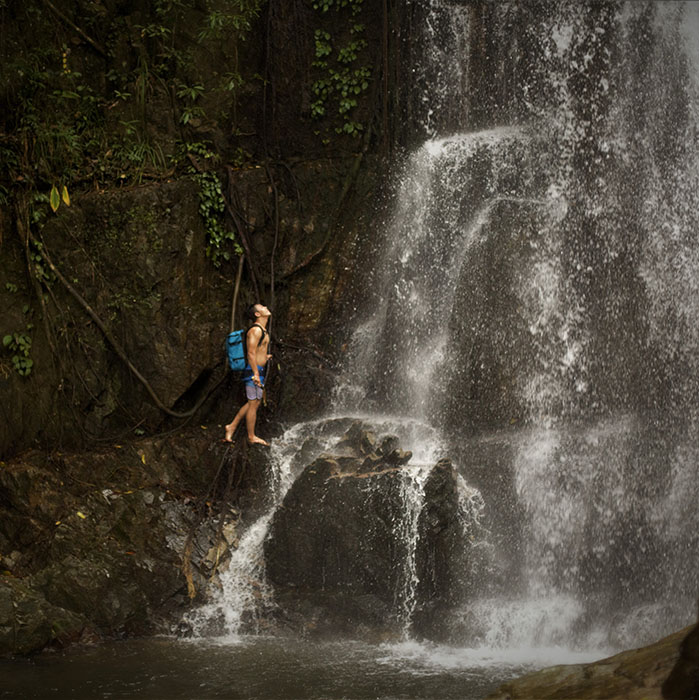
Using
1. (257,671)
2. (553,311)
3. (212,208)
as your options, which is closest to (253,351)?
(212,208)

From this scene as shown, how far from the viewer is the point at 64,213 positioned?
367 inches

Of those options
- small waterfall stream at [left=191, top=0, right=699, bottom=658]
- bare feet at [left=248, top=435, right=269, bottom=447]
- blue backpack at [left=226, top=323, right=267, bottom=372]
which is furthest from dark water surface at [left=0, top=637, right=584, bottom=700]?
blue backpack at [left=226, top=323, right=267, bottom=372]

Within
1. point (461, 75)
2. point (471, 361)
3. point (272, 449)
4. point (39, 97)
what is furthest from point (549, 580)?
point (39, 97)

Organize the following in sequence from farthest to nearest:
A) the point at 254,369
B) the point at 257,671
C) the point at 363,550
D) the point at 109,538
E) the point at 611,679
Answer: the point at 254,369 → the point at 109,538 → the point at 363,550 → the point at 257,671 → the point at 611,679

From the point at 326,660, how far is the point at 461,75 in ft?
24.9

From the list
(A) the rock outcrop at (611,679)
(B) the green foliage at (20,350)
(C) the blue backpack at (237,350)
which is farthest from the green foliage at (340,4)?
(A) the rock outcrop at (611,679)

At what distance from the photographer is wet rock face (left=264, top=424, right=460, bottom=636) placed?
8.01m

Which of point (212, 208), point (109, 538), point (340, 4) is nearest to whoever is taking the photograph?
point (109, 538)

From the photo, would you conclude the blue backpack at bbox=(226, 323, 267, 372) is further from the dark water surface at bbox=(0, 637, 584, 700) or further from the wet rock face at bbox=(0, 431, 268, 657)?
the dark water surface at bbox=(0, 637, 584, 700)

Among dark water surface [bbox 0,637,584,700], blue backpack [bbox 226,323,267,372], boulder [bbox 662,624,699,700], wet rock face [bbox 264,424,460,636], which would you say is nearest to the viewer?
boulder [bbox 662,624,699,700]

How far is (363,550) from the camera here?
8195 millimetres

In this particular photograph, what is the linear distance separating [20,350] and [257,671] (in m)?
4.56

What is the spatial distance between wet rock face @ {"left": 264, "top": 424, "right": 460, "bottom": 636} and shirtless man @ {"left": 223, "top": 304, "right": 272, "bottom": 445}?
3.51 ft

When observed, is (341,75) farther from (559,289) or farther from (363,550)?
(363,550)
